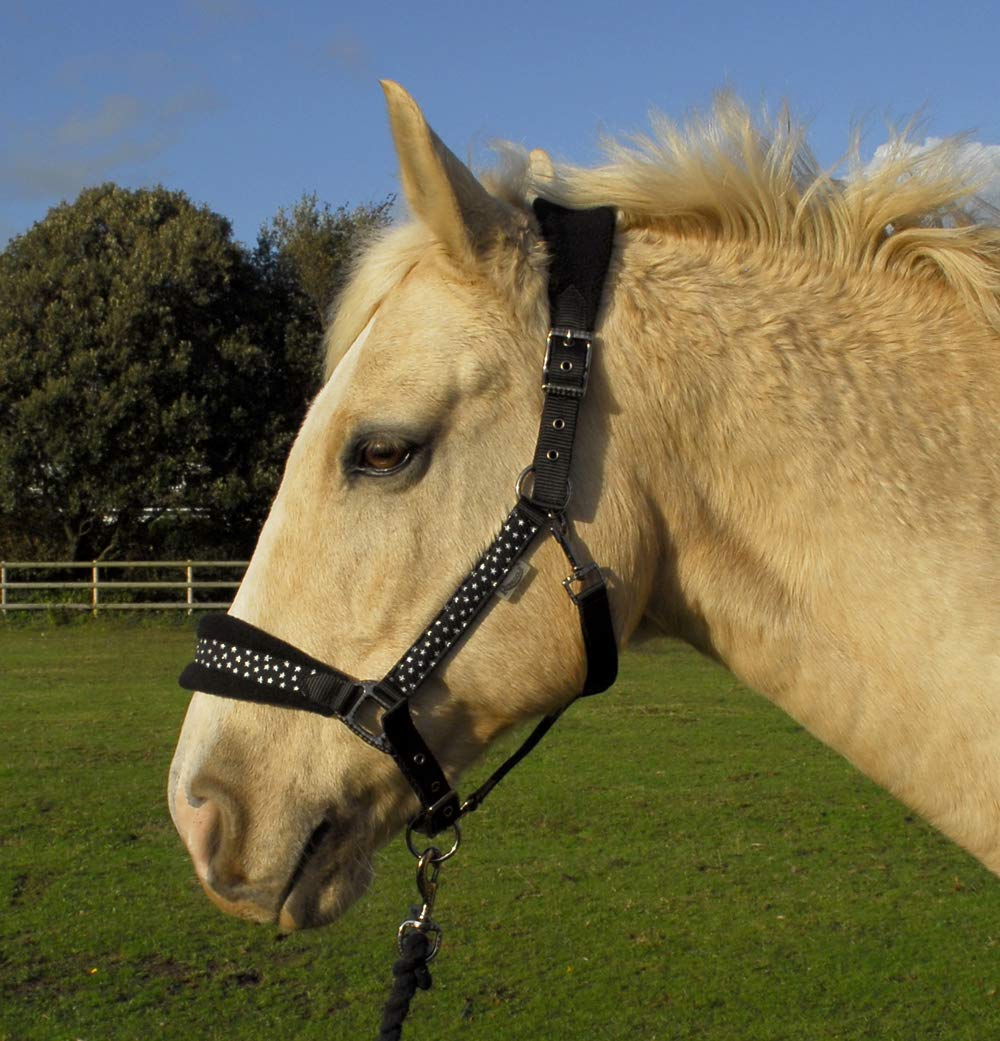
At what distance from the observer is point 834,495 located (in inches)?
73.4

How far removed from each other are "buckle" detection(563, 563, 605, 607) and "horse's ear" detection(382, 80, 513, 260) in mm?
617

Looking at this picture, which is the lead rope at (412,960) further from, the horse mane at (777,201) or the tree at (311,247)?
the tree at (311,247)

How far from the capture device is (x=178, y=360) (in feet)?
67.4

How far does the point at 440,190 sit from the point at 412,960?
4.90ft

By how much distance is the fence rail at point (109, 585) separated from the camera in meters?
20.3

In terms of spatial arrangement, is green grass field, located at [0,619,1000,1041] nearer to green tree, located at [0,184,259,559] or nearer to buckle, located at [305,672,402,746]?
buckle, located at [305,672,402,746]

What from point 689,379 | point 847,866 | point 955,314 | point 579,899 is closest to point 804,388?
point 689,379

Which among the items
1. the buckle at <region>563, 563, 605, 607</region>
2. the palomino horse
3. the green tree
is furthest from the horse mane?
the green tree

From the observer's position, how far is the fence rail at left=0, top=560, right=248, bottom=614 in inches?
800

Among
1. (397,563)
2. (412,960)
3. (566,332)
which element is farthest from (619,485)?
(412,960)

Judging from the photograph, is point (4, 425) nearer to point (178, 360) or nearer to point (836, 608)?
point (178, 360)

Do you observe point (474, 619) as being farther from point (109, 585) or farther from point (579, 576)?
point (109, 585)

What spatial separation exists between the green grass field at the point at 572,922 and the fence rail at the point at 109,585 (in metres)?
11.6

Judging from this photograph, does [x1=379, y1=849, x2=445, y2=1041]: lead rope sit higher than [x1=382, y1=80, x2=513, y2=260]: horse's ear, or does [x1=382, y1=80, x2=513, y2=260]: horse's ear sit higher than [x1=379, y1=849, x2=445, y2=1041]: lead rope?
[x1=382, y1=80, x2=513, y2=260]: horse's ear
